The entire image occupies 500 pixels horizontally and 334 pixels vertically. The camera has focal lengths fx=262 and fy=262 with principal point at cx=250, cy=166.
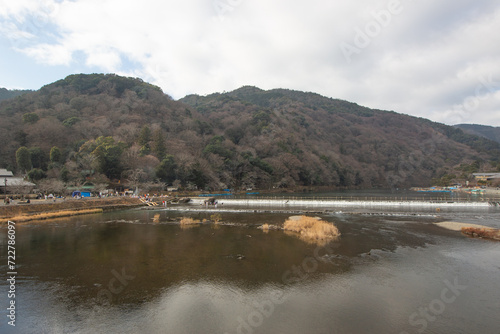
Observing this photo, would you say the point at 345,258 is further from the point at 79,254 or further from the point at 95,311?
the point at 79,254

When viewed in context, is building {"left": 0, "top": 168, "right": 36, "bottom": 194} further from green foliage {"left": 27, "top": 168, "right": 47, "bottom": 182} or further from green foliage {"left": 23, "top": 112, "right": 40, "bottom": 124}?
green foliage {"left": 23, "top": 112, "right": 40, "bottom": 124}

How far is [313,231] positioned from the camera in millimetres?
17688

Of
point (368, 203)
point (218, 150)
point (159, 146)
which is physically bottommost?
point (368, 203)

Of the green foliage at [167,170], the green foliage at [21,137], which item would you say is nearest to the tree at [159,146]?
the green foliage at [167,170]

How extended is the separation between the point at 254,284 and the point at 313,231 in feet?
28.8

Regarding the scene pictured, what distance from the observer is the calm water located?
7.43 meters

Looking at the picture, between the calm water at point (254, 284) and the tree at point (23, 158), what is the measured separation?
118 ft

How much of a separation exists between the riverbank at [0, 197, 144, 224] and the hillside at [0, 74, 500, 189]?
12.6 meters

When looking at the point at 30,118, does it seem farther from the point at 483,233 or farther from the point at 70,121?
the point at 483,233

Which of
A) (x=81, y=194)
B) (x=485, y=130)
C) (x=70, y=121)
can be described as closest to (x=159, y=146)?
(x=70, y=121)

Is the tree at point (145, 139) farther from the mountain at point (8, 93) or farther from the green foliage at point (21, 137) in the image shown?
the mountain at point (8, 93)

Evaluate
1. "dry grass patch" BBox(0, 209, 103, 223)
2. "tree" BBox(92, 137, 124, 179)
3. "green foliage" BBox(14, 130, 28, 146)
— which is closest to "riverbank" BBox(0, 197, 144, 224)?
"dry grass patch" BBox(0, 209, 103, 223)

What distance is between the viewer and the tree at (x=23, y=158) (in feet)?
146

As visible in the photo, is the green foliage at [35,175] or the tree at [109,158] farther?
the tree at [109,158]
